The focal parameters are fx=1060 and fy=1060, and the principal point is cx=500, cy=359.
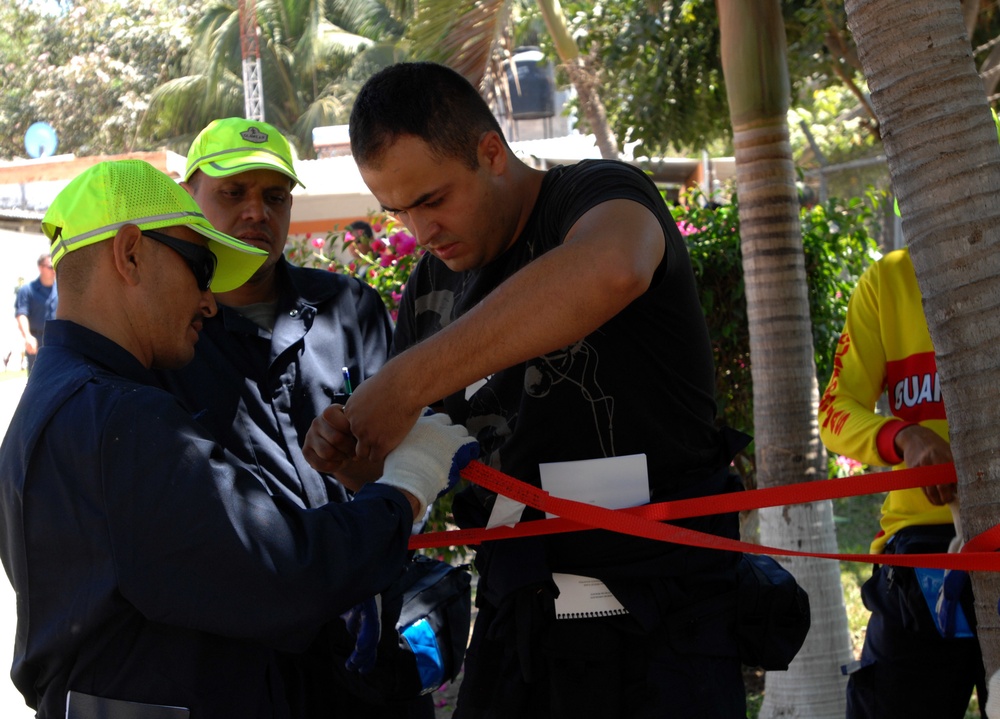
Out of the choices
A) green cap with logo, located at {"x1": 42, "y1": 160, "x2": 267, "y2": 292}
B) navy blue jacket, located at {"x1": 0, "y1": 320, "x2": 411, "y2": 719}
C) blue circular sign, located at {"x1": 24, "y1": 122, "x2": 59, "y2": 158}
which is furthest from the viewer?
blue circular sign, located at {"x1": 24, "y1": 122, "x2": 59, "y2": 158}

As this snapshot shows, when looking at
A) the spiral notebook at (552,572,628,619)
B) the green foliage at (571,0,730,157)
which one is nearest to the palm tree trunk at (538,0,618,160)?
the green foliage at (571,0,730,157)

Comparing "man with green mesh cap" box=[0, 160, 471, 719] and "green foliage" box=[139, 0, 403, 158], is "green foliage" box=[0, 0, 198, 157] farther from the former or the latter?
"man with green mesh cap" box=[0, 160, 471, 719]

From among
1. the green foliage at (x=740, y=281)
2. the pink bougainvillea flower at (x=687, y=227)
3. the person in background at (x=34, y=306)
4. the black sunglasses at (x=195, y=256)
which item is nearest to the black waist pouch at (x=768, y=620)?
the black sunglasses at (x=195, y=256)

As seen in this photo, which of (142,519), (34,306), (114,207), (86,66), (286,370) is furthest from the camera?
(86,66)

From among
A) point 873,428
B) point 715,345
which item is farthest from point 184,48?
point 873,428

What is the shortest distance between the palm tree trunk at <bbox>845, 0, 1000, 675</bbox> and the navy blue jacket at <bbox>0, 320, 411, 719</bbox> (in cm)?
120

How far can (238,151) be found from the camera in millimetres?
3236

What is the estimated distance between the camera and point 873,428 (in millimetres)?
2768

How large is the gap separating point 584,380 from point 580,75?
5.88 metres

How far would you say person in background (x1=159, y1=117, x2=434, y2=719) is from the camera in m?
2.75

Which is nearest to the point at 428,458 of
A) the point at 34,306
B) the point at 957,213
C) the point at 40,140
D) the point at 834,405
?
the point at 957,213

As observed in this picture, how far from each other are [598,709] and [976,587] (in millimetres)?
841

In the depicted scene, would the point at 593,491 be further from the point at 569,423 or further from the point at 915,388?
the point at 915,388

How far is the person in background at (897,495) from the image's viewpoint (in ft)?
9.17
